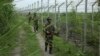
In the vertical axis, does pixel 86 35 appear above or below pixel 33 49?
below

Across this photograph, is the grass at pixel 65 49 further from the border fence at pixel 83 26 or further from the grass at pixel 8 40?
the grass at pixel 8 40

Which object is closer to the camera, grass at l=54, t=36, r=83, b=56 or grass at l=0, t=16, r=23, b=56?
grass at l=0, t=16, r=23, b=56

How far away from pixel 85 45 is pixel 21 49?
392 inches

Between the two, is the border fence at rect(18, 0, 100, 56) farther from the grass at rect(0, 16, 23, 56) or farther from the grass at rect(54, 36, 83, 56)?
the grass at rect(0, 16, 23, 56)

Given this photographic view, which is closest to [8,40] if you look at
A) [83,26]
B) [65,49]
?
[83,26]

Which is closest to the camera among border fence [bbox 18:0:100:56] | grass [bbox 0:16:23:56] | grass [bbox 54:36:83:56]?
grass [bbox 0:16:23:56]

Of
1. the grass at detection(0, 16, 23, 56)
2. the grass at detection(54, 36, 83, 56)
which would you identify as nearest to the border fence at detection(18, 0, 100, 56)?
the grass at detection(54, 36, 83, 56)

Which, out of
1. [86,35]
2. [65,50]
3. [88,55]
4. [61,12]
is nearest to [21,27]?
[88,55]

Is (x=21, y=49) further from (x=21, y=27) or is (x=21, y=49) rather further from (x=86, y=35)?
(x=86, y=35)

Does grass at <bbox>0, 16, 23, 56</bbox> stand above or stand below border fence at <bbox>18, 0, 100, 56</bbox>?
above

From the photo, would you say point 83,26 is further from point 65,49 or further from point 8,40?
point 8,40

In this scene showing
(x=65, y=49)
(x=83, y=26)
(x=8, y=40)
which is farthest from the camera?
(x=65, y=49)

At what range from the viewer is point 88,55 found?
10.3 metres

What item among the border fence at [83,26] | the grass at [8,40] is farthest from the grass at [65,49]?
the grass at [8,40]
